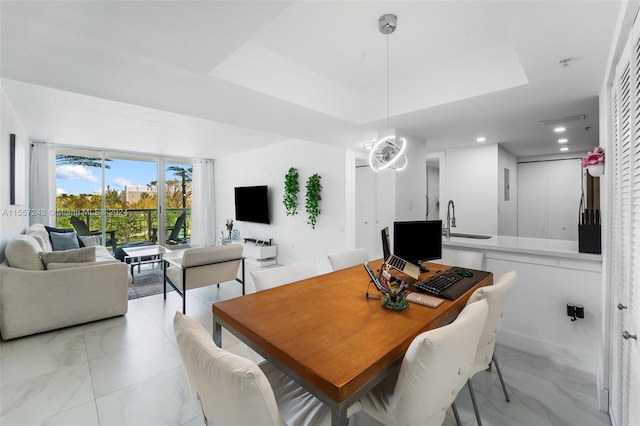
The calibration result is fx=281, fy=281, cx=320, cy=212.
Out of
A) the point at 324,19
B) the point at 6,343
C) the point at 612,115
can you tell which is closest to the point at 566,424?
the point at 612,115

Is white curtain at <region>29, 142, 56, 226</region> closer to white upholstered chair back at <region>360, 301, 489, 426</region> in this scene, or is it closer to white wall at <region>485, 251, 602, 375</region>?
white upholstered chair back at <region>360, 301, 489, 426</region>

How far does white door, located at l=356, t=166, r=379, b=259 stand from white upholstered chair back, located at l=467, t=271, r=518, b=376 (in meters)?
3.37

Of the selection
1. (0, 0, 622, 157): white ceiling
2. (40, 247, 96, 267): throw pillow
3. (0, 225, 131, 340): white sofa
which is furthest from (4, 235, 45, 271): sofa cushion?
(0, 0, 622, 157): white ceiling

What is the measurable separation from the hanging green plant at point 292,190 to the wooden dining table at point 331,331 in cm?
358

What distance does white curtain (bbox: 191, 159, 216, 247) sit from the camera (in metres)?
7.51

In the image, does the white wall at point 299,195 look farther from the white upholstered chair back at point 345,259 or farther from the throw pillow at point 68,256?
the throw pillow at point 68,256

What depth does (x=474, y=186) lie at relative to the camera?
4594 mm

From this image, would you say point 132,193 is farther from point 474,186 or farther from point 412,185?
point 474,186

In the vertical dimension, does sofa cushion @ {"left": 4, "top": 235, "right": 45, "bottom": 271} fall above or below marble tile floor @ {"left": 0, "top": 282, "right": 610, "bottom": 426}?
above

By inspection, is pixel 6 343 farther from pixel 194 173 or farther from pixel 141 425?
pixel 194 173

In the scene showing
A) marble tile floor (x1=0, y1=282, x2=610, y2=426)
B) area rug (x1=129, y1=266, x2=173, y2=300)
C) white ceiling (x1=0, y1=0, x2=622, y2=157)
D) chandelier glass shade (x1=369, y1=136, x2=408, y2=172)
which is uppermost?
white ceiling (x1=0, y1=0, x2=622, y2=157)

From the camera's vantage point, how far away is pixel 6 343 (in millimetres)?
2572

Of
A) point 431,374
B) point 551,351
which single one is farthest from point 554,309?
point 431,374

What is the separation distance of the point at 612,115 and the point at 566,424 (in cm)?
192
